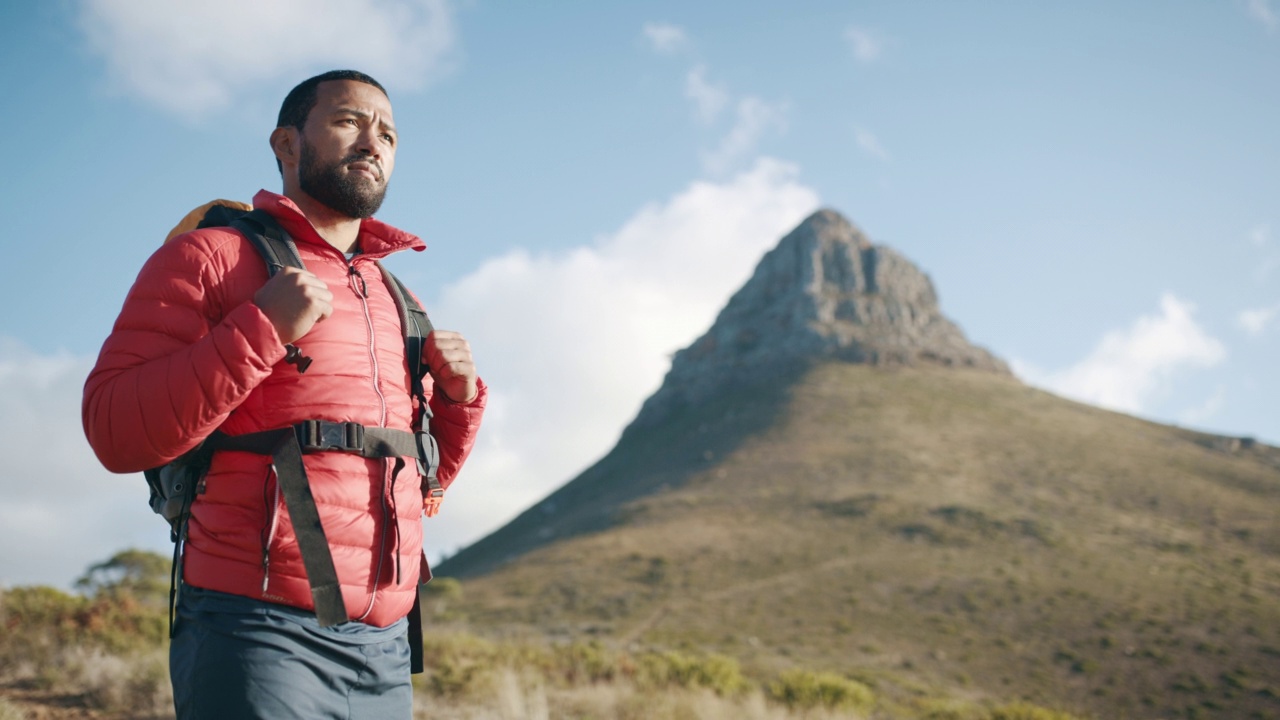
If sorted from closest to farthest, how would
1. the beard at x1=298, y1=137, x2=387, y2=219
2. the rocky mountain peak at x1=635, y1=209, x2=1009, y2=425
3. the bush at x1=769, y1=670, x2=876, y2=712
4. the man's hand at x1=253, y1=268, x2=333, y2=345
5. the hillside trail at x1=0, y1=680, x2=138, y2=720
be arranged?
the man's hand at x1=253, y1=268, x2=333, y2=345 → the beard at x1=298, y1=137, x2=387, y2=219 → the hillside trail at x1=0, y1=680, x2=138, y2=720 → the bush at x1=769, y1=670, x2=876, y2=712 → the rocky mountain peak at x1=635, y1=209, x2=1009, y2=425

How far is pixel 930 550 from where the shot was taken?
150 feet

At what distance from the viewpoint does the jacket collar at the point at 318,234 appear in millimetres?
2367

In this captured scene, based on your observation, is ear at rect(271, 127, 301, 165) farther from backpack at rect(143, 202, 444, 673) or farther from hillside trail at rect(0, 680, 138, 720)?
hillside trail at rect(0, 680, 138, 720)

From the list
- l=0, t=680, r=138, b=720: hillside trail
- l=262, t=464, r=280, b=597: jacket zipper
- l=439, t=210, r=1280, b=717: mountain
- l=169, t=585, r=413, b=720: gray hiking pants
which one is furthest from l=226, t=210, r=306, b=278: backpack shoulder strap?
l=439, t=210, r=1280, b=717: mountain

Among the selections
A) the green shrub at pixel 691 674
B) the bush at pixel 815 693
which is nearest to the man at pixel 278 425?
the green shrub at pixel 691 674

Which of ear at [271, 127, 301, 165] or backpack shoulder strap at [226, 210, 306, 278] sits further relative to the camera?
ear at [271, 127, 301, 165]

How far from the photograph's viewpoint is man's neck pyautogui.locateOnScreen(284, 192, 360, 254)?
256cm

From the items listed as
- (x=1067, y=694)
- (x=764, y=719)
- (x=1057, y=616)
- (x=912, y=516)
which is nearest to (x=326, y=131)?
(x=764, y=719)

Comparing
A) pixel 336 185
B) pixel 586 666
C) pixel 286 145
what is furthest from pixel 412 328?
pixel 586 666

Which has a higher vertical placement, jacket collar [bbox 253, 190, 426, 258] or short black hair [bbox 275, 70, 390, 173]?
short black hair [bbox 275, 70, 390, 173]

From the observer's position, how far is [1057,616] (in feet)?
119

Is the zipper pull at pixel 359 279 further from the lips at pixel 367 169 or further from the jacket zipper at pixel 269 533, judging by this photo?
the jacket zipper at pixel 269 533

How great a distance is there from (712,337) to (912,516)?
46792 millimetres

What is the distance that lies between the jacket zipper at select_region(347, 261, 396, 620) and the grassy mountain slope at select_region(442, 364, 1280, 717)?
21.7m
